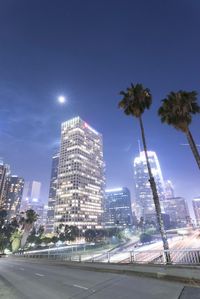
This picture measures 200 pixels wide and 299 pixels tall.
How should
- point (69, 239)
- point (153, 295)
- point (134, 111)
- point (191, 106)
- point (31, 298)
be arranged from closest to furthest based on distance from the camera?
point (153, 295), point (31, 298), point (191, 106), point (134, 111), point (69, 239)

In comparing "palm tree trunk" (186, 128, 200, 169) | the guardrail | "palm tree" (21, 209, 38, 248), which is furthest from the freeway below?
"palm tree" (21, 209, 38, 248)

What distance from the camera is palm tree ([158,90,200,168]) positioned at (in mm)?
26719

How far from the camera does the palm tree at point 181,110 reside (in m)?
26.7

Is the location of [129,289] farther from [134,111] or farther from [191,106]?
[134,111]

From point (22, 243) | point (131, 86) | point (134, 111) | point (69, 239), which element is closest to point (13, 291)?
point (134, 111)

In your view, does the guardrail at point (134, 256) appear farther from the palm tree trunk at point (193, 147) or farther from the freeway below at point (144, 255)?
the palm tree trunk at point (193, 147)

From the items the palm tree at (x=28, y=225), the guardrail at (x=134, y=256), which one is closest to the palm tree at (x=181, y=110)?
the guardrail at (x=134, y=256)

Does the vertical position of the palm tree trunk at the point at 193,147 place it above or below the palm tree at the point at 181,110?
below

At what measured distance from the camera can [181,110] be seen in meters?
26.7

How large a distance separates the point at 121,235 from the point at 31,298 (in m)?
186

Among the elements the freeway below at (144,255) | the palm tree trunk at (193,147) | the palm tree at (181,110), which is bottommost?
the freeway below at (144,255)

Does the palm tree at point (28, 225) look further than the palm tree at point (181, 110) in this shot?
Yes

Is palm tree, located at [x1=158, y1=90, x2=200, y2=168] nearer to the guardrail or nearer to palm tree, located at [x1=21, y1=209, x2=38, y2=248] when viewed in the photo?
the guardrail

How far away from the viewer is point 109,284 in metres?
11.8
